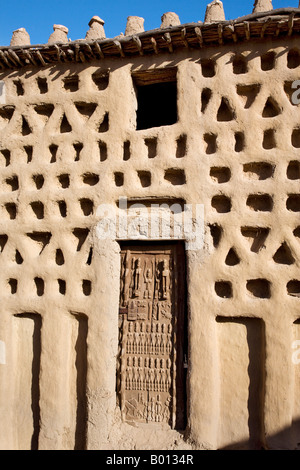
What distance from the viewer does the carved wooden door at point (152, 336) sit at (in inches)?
155

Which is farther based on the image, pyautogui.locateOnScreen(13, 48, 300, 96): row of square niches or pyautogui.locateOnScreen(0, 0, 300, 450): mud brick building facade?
pyautogui.locateOnScreen(13, 48, 300, 96): row of square niches

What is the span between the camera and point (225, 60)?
4.12 meters

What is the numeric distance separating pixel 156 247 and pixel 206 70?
2.19m

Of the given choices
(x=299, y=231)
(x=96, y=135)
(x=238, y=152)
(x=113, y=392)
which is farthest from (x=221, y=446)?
(x=96, y=135)

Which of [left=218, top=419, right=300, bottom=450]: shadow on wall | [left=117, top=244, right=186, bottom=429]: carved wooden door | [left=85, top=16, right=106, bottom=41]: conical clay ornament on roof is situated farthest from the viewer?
[left=85, top=16, right=106, bottom=41]: conical clay ornament on roof

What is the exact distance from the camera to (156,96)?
18.0ft

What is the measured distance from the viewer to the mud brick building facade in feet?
12.3

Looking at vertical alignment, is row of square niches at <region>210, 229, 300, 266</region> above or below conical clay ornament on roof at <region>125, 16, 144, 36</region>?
below

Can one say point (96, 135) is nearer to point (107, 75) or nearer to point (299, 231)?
point (107, 75)

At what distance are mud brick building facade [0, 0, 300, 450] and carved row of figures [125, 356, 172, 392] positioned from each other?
0.02 m

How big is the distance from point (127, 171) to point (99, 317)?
1.70 meters

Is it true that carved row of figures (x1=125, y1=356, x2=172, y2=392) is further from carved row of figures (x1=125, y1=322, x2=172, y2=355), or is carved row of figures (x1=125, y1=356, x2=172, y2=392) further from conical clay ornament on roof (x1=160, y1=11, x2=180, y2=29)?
conical clay ornament on roof (x1=160, y1=11, x2=180, y2=29)

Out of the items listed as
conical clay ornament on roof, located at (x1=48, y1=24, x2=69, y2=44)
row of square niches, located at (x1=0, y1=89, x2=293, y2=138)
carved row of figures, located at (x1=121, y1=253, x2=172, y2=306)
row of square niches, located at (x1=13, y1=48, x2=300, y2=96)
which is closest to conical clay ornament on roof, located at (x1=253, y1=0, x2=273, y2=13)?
row of square niches, located at (x1=13, y1=48, x2=300, y2=96)

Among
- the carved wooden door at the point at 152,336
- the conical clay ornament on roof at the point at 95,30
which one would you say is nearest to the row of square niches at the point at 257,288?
the carved wooden door at the point at 152,336
